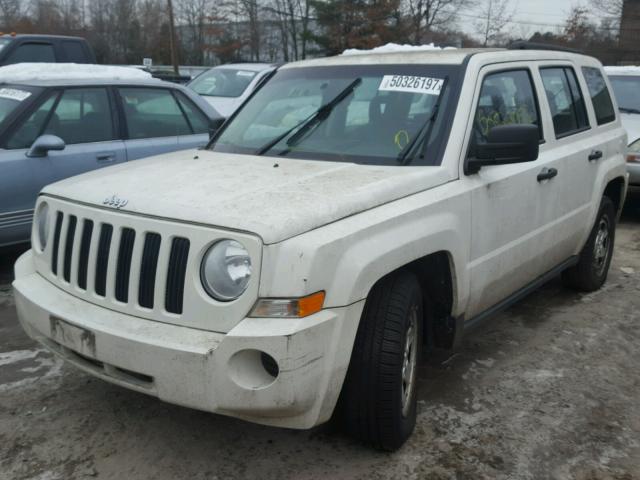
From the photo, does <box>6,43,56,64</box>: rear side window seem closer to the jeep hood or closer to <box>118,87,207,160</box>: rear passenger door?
<box>118,87,207,160</box>: rear passenger door

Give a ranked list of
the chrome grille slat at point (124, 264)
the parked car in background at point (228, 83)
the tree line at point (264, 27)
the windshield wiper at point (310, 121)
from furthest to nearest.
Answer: the tree line at point (264, 27) < the parked car in background at point (228, 83) < the windshield wiper at point (310, 121) < the chrome grille slat at point (124, 264)

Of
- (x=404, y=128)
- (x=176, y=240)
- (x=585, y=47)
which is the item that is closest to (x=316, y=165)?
(x=404, y=128)

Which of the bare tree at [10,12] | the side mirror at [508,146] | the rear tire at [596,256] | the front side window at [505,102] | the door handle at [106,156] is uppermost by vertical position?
the bare tree at [10,12]

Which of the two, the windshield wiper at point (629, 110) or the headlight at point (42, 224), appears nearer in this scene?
the headlight at point (42, 224)

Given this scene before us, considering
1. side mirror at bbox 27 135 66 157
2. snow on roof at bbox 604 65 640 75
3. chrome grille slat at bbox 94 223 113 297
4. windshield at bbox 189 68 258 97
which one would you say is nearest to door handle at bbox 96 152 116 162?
side mirror at bbox 27 135 66 157

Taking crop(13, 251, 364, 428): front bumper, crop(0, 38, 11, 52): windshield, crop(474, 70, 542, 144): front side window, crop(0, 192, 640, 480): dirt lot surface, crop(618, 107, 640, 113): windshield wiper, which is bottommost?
crop(0, 192, 640, 480): dirt lot surface

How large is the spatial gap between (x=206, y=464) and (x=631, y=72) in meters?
8.96

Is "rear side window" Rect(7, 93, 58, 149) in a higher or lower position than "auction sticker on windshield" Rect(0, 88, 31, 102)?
lower

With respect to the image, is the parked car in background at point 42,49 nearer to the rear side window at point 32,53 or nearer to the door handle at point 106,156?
the rear side window at point 32,53

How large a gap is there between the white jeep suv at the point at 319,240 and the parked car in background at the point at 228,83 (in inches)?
301

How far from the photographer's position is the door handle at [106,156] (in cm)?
596

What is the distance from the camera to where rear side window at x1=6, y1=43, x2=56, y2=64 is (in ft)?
32.5

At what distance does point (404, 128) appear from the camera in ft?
11.7

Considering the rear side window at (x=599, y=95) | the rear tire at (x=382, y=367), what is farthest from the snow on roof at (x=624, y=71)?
the rear tire at (x=382, y=367)
